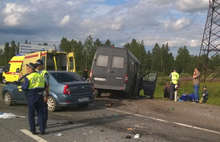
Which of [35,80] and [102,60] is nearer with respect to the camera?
[35,80]

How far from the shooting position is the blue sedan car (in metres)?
8.98

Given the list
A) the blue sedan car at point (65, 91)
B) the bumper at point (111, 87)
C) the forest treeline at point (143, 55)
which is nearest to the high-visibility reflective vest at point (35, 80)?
the blue sedan car at point (65, 91)

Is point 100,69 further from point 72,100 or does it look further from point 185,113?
point 185,113

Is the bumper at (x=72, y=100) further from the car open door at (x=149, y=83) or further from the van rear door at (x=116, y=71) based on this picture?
the car open door at (x=149, y=83)

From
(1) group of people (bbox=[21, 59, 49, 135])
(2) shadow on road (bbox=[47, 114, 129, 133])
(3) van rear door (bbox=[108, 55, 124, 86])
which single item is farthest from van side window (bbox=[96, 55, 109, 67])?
(1) group of people (bbox=[21, 59, 49, 135])

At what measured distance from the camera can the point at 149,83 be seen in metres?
15.4

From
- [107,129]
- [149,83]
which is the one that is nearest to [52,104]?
[107,129]

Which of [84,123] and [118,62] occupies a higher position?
[118,62]

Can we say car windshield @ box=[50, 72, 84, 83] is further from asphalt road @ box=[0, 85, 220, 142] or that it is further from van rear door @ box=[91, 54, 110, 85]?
van rear door @ box=[91, 54, 110, 85]

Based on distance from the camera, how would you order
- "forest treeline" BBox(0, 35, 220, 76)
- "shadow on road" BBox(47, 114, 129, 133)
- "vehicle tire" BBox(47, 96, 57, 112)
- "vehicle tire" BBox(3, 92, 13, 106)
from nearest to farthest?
"shadow on road" BBox(47, 114, 129, 133)
"vehicle tire" BBox(47, 96, 57, 112)
"vehicle tire" BBox(3, 92, 13, 106)
"forest treeline" BBox(0, 35, 220, 76)

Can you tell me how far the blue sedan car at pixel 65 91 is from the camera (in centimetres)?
898

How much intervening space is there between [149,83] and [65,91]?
7.53 m

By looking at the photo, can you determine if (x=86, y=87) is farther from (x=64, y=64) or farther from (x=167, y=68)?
(x=167, y=68)

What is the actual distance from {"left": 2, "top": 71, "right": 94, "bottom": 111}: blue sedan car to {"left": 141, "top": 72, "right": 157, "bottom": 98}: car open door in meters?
6.12
